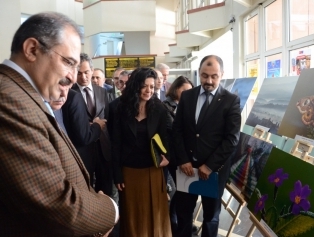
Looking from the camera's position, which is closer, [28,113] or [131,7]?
[28,113]

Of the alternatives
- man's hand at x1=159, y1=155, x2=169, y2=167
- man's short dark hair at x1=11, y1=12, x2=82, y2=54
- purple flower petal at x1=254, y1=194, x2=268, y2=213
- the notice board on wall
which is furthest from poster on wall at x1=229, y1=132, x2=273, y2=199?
the notice board on wall

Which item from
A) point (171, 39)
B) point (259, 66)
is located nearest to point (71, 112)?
point (259, 66)

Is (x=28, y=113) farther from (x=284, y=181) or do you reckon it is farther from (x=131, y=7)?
(x=131, y=7)

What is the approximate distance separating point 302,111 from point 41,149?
154 centimetres

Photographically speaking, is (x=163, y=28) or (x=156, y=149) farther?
(x=163, y=28)

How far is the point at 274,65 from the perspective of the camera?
3.43 m

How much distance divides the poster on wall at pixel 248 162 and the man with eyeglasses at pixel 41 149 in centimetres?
126

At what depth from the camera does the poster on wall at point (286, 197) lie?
4.14 feet

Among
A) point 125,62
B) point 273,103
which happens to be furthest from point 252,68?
point 125,62

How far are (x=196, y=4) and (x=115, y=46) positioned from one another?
602 cm

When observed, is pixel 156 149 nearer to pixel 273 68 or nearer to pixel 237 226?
pixel 237 226

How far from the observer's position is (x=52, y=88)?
0.92 metres

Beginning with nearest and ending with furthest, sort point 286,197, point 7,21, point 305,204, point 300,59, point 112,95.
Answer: point 305,204 < point 286,197 < point 300,59 < point 112,95 < point 7,21

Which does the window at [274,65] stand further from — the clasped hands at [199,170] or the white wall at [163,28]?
the white wall at [163,28]
